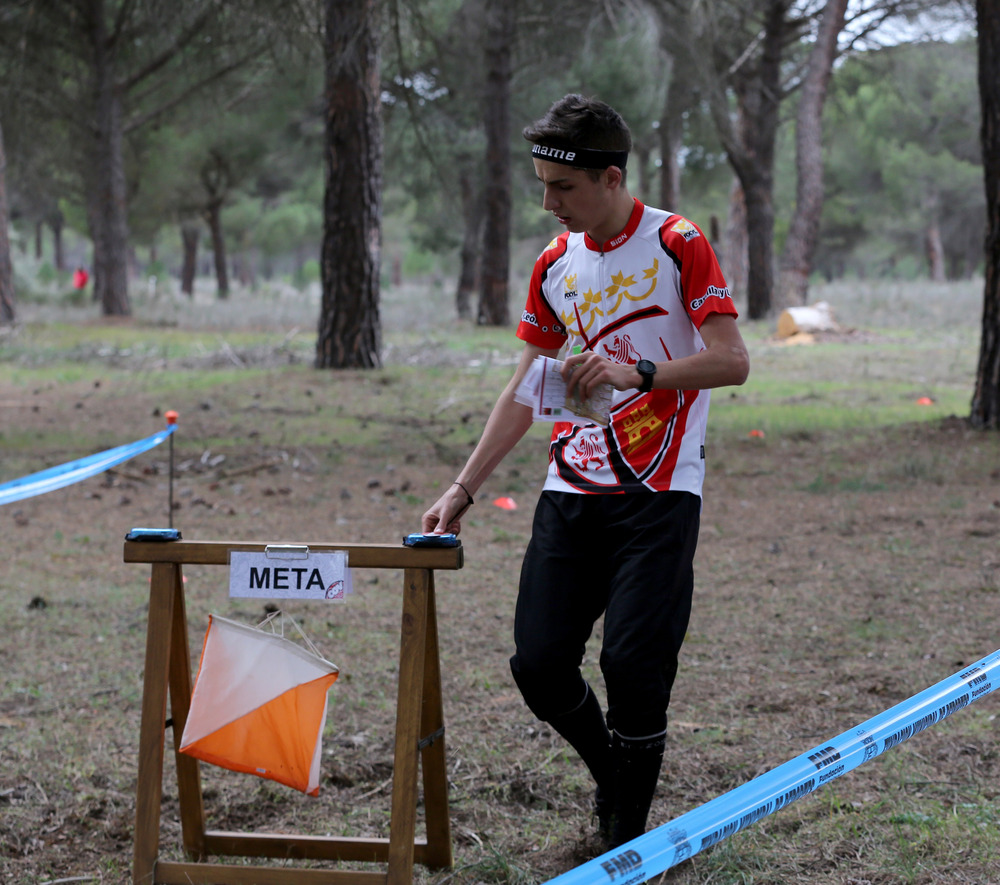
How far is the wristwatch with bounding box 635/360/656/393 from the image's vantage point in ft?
8.34

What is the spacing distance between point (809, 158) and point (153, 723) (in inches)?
893

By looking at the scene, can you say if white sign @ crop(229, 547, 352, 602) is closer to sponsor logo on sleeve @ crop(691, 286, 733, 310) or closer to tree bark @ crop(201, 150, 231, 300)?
sponsor logo on sleeve @ crop(691, 286, 733, 310)

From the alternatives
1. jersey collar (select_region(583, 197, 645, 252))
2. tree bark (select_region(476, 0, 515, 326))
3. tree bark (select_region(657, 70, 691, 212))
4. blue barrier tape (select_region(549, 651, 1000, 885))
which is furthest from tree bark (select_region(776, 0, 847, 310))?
blue barrier tape (select_region(549, 651, 1000, 885))

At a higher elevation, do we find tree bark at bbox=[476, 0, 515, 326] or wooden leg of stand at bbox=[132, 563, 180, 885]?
tree bark at bbox=[476, 0, 515, 326]

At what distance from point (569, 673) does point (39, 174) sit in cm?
2957

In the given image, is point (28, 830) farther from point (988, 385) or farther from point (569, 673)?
point (988, 385)

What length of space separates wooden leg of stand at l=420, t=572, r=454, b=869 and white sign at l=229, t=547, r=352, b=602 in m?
0.26

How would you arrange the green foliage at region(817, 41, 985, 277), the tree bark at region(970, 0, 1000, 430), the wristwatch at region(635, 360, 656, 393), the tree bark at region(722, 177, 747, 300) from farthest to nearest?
1. the green foliage at region(817, 41, 985, 277)
2. the tree bark at region(722, 177, 747, 300)
3. the tree bark at region(970, 0, 1000, 430)
4. the wristwatch at region(635, 360, 656, 393)

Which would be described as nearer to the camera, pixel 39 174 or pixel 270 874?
pixel 270 874

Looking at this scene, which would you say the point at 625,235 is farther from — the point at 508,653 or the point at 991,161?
the point at 991,161

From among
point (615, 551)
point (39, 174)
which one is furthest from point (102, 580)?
point (39, 174)

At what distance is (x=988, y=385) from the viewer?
31.8 feet

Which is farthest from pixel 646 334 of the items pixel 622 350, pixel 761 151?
pixel 761 151

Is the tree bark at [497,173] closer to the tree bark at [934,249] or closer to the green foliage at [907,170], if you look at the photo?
the green foliage at [907,170]
